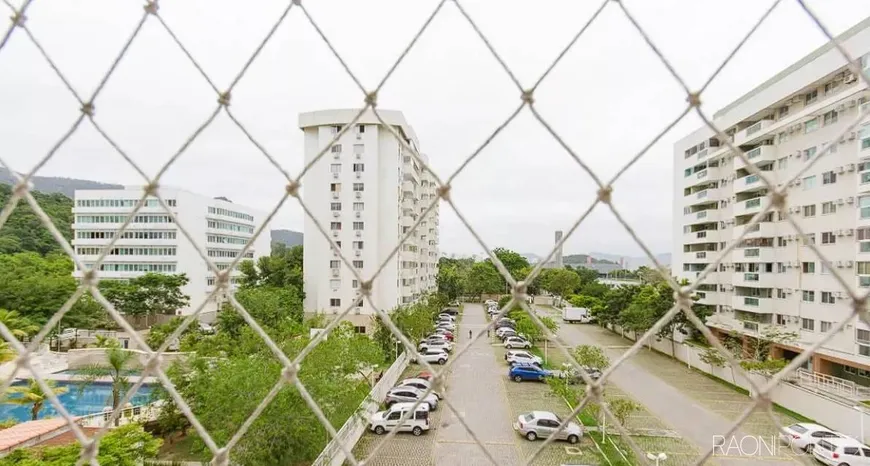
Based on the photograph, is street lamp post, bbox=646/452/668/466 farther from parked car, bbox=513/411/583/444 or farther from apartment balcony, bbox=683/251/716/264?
apartment balcony, bbox=683/251/716/264

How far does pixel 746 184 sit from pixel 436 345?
5513 mm

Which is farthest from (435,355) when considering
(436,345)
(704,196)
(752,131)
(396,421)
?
(752,131)

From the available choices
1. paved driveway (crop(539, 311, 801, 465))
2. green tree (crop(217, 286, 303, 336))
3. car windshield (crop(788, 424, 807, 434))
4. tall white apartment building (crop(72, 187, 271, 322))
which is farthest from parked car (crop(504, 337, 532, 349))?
tall white apartment building (crop(72, 187, 271, 322))

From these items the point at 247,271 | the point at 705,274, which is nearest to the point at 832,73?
the point at 705,274

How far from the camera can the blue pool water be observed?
562 cm

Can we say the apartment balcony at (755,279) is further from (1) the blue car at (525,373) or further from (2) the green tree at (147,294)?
(2) the green tree at (147,294)

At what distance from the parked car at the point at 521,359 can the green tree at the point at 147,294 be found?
6.97 metres

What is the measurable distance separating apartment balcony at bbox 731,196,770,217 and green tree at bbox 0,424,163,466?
7.80m

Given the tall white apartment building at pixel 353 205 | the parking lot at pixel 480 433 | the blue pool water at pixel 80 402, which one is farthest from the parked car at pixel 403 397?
the tall white apartment building at pixel 353 205

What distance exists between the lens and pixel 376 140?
356 inches

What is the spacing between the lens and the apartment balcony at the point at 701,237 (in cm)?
845

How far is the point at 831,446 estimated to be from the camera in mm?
3904

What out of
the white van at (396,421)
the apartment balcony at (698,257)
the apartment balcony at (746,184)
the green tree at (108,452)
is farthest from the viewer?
the apartment balcony at (698,257)

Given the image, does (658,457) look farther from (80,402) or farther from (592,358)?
(80,402)
